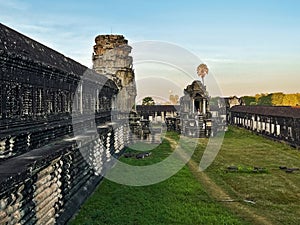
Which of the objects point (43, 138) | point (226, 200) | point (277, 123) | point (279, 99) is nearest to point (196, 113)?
point (277, 123)

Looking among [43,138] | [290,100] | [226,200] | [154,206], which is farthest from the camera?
[290,100]

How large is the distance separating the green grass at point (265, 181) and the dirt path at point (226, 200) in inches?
8.1

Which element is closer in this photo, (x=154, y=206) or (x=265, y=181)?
(x=154, y=206)

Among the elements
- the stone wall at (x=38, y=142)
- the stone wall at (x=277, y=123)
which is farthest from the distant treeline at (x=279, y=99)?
the stone wall at (x=38, y=142)

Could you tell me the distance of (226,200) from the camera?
42.1 feet

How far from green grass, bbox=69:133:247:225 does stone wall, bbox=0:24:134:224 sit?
662 millimetres

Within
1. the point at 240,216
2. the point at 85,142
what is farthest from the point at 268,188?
the point at 85,142

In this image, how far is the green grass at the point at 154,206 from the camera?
34.1 feet

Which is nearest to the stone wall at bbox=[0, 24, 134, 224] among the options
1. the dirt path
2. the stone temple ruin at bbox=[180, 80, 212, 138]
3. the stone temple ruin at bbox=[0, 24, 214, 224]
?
the stone temple ruin at bbox=[0, 24, 214, 224]

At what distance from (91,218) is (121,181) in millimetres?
5041

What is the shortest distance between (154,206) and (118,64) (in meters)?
24.4

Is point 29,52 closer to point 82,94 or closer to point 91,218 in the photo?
point 91,218

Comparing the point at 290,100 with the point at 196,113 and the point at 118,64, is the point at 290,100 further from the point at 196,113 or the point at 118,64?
the point at 118,64

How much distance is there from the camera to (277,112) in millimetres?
34031
